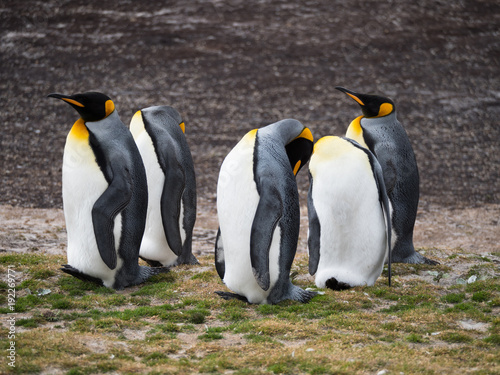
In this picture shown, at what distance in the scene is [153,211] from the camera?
21.3 feet

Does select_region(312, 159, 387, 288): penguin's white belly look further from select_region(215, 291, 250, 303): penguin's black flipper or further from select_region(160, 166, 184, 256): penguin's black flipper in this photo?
select_region(160, 166, 184, 256): penguin's black flipper

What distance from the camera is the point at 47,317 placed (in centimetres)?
449

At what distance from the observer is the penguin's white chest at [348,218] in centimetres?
558

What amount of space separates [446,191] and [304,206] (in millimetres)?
2864

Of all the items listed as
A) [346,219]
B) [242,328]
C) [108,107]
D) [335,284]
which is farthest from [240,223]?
[108,107]

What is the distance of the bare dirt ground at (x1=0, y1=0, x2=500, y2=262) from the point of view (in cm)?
1230

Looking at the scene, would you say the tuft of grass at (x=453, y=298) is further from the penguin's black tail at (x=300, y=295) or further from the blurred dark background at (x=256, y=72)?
the blurred dark background at (x=256, y=72)

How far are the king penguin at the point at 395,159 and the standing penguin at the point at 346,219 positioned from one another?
0.98 m

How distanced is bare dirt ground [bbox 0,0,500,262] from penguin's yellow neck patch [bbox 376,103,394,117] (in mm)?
3418

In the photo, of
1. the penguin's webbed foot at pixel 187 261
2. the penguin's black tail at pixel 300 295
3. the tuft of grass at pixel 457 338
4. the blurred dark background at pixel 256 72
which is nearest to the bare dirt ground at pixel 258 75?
the blurred dark background at pixel 256 72

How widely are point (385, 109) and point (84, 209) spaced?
10.9ft

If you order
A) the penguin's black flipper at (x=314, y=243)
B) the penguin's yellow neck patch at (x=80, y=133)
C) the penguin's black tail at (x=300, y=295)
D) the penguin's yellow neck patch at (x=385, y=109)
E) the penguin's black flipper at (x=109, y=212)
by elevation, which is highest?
the penguin's yellow neck patch at (x=80, y=133)

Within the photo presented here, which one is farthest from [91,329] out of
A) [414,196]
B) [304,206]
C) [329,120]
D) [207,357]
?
[329,120]

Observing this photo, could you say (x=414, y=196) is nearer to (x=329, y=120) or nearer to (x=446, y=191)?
(x=446, y=191)
